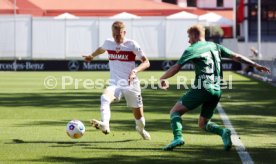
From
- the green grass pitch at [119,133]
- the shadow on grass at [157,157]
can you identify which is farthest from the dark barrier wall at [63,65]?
Answer: the shadow on grass at [157,157]

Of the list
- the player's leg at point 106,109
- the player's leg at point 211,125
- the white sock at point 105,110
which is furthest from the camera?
the white sock at point 105,110

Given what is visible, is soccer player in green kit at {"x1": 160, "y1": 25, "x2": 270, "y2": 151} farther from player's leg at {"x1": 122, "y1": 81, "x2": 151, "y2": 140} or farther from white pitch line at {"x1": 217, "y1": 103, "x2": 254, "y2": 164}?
player's leg at {"x1": 122, "y1": 81, "x2": 151, "y2": 140}

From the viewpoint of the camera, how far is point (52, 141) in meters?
14.5

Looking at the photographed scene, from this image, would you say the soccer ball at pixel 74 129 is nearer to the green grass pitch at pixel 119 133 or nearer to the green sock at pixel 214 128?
the green grass pitch at pixel 119 133

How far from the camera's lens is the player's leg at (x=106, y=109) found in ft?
45.7

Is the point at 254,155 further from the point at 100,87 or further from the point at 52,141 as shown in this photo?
the point at 100,87

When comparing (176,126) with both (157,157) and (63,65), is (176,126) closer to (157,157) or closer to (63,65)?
(157,157)

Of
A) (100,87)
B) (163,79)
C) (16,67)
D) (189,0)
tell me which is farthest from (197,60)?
(189,0)

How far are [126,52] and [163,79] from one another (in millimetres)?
2265

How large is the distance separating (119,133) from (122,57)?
2.05 m

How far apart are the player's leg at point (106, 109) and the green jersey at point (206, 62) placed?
1.86 meters

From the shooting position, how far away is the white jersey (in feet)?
47.7

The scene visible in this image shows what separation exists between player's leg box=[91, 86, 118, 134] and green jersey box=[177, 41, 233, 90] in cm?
186

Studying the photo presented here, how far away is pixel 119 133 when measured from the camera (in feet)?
52.8
